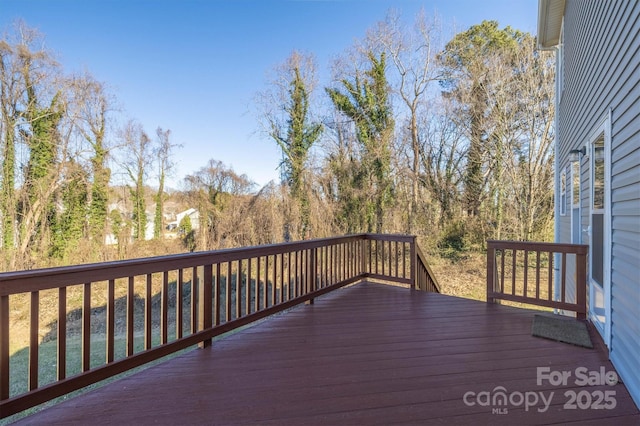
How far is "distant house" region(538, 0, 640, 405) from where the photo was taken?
1885 mm

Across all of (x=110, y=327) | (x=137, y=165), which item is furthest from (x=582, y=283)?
(x=137, y=165)

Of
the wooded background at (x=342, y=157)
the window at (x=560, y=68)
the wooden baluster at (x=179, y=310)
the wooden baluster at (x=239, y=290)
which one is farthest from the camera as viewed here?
the wooded background at (x=342, y=157)

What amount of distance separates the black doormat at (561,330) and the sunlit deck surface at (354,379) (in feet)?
0.25

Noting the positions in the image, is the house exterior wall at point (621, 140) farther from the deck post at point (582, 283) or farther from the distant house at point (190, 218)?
the distant house at point (190, 218)

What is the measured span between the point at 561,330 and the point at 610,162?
1.51 metres

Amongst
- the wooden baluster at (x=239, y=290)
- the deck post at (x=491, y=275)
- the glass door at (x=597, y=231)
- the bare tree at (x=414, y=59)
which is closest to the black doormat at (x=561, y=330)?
the glass door at (x=597, y=231)

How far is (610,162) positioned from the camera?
2357mm

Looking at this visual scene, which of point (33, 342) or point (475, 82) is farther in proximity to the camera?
point (475, 82)

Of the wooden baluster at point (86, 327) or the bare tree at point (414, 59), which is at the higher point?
the bare tree at point (414, 59)

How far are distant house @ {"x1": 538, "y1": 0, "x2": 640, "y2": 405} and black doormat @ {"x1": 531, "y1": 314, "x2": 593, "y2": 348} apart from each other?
17cm

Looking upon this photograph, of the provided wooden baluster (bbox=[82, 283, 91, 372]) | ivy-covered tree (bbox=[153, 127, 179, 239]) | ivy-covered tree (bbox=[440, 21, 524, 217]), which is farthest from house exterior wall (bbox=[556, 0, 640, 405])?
ivy-covered tree (bbox=[153, 127, 179, 239])

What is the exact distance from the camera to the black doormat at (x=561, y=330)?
8.48 feet

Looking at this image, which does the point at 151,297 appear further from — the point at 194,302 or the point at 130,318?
the point at 194,302

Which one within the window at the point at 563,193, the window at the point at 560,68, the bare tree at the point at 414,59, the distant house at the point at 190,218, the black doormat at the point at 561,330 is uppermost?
the bare tree at the point at 414,59
